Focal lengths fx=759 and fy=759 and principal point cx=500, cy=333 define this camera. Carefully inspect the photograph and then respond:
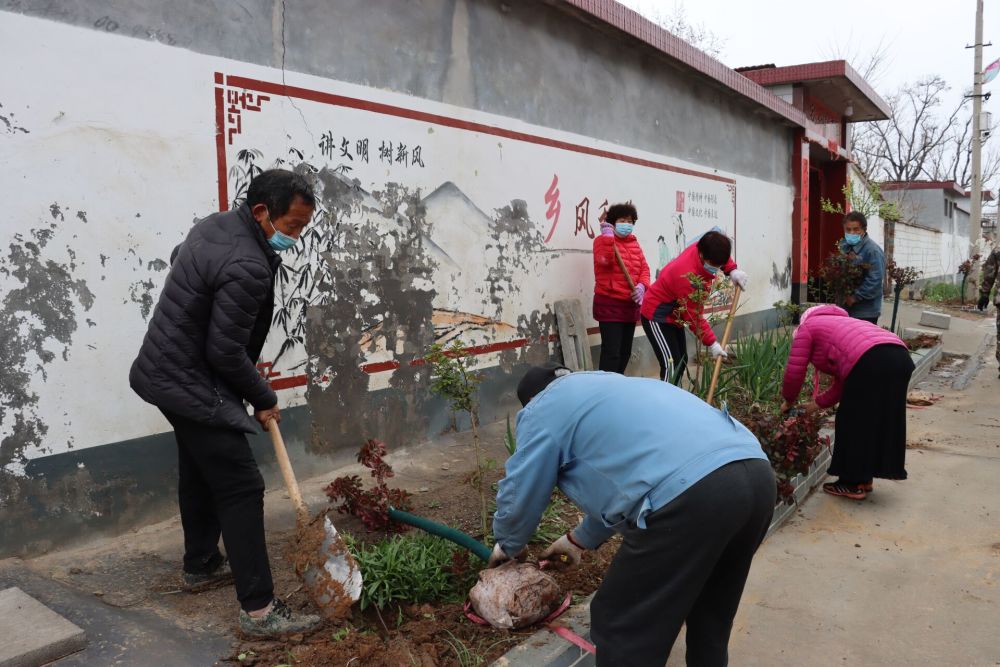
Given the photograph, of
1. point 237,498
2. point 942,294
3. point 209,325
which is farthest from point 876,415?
point 942,294

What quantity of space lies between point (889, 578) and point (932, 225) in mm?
30847

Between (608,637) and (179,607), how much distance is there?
1.73 metres

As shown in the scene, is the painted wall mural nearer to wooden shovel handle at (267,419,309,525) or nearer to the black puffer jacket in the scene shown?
the black puffer jacket

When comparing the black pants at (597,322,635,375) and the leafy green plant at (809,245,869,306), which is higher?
the leafy green plant at (809,245,869,306)

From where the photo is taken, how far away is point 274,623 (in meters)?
2.71

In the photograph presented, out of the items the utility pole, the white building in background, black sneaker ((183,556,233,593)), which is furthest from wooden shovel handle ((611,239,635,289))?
the white building in background

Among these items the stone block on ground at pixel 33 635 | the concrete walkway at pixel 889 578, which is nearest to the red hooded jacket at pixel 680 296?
the concrete walkway at pixel 889 578

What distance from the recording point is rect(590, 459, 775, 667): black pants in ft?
6.68

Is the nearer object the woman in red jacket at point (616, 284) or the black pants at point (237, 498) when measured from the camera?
the black pants at point (237, 498)

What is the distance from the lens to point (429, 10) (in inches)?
211

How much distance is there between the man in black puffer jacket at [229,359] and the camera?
261cm

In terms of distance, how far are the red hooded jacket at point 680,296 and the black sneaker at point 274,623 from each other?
11.2ft

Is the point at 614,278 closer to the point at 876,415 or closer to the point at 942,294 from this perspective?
the point at 876,415

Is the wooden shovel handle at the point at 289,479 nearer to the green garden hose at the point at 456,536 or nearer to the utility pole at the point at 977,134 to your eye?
the green garden hose at the point at 456,536
